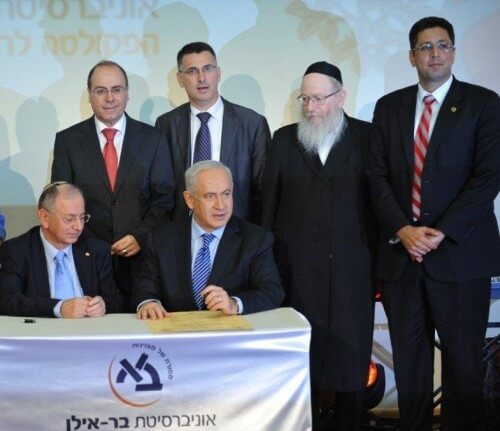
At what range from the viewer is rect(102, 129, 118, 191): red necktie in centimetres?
431

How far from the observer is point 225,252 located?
3.61 m

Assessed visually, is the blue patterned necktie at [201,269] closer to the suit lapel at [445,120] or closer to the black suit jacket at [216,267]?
the black suit jacket at [216,267]

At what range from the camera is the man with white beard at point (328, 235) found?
13.4 feet

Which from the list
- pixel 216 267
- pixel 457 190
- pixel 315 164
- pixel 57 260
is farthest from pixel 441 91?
pixel 57 260

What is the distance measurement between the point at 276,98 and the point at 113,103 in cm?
123

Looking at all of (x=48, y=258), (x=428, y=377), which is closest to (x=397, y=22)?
(x=428, y=377)

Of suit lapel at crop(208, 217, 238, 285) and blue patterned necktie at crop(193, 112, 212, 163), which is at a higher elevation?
blue patterned necktie at crop(193, 112, 212, 163)

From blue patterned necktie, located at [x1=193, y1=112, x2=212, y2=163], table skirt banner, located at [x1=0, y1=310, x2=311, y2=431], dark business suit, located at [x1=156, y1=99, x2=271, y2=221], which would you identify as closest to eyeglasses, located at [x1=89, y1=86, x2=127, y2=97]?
dark business suit, located at [x1=156, y1=99, x2=271, y2=221]

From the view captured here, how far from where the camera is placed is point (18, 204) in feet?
16.9

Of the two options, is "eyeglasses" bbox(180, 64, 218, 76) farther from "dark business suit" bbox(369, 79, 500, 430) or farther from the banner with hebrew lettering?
the banner with hebrew lettering

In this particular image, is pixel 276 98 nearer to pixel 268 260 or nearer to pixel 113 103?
pixel 113 103

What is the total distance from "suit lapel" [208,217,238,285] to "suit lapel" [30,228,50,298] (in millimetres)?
714

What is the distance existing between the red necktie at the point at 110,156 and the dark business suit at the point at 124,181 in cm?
3

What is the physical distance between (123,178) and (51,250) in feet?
2.10
